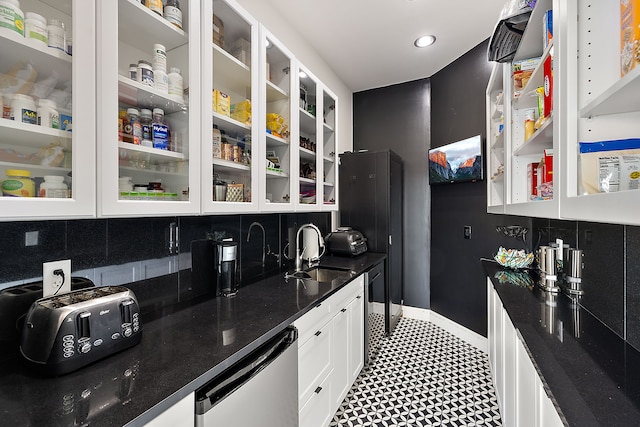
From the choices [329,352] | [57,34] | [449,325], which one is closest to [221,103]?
[57,34]

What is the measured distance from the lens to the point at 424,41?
2.63m

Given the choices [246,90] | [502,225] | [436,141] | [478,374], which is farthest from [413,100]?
[478,374]

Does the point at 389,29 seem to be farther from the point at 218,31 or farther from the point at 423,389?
the point at 423,389

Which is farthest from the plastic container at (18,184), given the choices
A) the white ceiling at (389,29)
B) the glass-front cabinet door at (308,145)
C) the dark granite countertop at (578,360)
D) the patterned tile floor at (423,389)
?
the white ceiling at (389,29)

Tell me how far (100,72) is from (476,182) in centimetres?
293

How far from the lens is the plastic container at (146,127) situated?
3.53 ft

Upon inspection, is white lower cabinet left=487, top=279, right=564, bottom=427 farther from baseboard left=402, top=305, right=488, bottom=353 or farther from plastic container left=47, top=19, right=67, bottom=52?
plastic container left=47, top=19, right=67, bottom=52

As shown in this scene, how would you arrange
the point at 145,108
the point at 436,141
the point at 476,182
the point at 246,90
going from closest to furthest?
the point at 145,108 → the point at 246,90 → the point at 476,182 → the point at 436,141

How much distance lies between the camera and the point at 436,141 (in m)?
3.24

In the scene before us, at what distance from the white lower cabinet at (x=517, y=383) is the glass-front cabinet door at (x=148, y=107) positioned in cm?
143

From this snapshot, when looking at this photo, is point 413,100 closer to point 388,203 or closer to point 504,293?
point 388,203

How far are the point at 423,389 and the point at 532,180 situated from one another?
1648mm

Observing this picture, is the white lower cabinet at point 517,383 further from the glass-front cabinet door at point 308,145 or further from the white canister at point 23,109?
the white canister at point 23,109

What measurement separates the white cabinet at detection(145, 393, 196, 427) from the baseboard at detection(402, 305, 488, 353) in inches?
107
